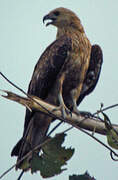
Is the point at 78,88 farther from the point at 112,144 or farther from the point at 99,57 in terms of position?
the point at 112,144

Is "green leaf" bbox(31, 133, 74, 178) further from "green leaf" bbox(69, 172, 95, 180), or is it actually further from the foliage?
"green leaf" bbox(69, 172, 95, 180)

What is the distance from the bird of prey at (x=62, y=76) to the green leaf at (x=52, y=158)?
2.35 metres

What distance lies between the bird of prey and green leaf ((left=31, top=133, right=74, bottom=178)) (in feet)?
7.70

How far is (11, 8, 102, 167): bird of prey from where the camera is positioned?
529cm

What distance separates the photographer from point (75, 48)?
17.7 feet

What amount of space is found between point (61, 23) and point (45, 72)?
991 millimetres

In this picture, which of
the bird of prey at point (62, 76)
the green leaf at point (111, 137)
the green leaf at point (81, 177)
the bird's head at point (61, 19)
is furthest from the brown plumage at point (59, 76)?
the green leaf at point (81, 177)

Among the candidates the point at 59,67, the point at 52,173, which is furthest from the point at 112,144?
the point at 59,67

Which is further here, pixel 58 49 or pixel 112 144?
pixel 58 49

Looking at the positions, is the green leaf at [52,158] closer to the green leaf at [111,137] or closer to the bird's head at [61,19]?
the green leaf at [111,137]

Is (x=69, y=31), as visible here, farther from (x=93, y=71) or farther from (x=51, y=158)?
(x=51, y=158)

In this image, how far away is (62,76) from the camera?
527 centimetres

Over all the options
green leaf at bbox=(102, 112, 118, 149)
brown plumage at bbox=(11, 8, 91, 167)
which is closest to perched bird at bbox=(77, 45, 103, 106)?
brown plumage at bbox=(11, 8, 91, 167)

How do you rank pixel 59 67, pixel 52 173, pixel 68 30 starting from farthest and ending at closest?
pixel 68 30, pixel 59 67, pixel 52 173
